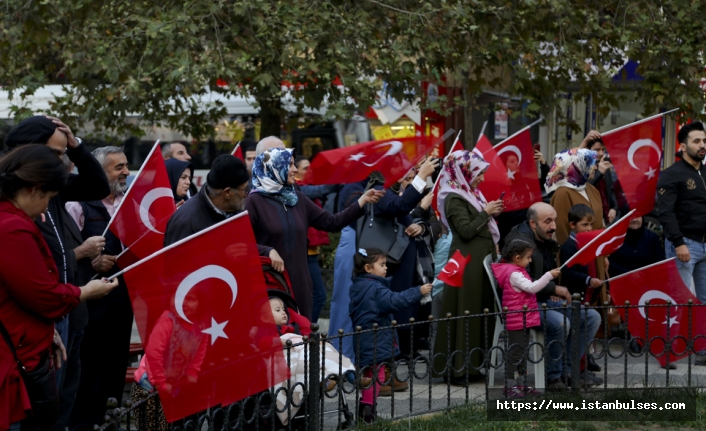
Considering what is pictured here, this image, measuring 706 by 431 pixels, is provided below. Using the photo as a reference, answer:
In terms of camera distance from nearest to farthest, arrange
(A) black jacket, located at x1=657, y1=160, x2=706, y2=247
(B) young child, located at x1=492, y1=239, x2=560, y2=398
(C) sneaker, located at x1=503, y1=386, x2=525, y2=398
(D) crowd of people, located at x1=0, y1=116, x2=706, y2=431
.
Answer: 1. (D) crowd of people, located at x1=0, y1=116, x2=706, y2=431
2. (C) sneaker, located at x1=503, y1=386, x2=525, y2=398
3. (B) young child, located at x1=492, y1=239, x2=560, y2=398
4. (A) black jacket, located at x1=657, y1=160, x2=706, y2=247

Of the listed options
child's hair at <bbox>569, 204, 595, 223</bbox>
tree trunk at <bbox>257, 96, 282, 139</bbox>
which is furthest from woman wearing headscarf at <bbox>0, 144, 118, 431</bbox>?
tree trunk at <bbox>257, 96, 282, 139</bbox>

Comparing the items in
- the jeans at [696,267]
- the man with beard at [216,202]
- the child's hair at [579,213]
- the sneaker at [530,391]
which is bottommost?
the sneaker at [530,391]

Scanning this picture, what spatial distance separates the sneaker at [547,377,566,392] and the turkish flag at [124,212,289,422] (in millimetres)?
2653

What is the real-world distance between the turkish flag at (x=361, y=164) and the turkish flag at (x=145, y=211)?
5.59ft

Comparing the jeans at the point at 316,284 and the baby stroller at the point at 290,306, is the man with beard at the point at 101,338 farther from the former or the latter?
the jeans at the point at 316,284

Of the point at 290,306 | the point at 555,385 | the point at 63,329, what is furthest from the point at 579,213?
the point at 63,329

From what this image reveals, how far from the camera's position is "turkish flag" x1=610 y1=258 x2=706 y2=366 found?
6.98m

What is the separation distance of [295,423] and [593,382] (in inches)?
109

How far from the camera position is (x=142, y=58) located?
10789mm

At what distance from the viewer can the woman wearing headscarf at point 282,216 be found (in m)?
5.98

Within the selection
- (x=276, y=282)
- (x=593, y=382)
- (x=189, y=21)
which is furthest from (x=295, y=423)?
(x=189, y=21)

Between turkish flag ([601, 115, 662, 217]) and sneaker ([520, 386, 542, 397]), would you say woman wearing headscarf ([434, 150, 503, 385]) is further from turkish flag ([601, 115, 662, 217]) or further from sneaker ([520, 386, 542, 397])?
turkish flag ([601, 115, 662, 217])

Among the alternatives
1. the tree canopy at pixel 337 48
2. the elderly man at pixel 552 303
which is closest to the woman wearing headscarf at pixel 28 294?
the elderly man at pixel 552 303

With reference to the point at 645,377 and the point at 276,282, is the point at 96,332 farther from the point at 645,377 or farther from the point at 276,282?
the point at 645,377
